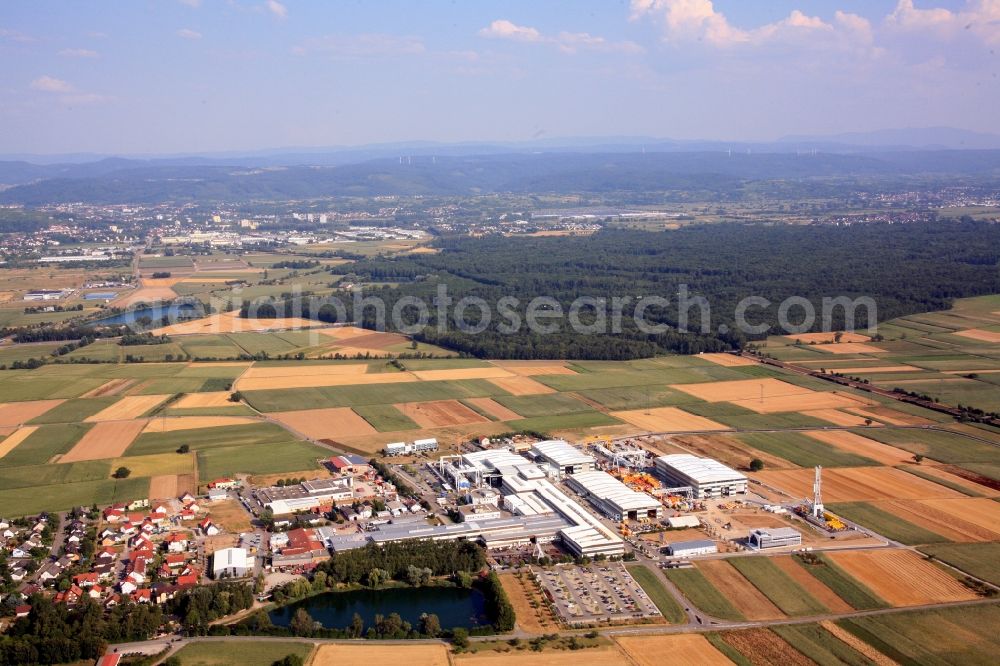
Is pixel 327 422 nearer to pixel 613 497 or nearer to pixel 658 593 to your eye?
pixel 613 497

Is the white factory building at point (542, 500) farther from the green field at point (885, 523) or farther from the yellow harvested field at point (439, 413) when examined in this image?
the green field at point (885, 523)

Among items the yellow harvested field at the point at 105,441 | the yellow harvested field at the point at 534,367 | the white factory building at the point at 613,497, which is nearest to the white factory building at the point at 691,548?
the white factory building at the point at 613,497

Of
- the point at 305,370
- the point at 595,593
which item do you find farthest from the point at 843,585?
the point at 305,370

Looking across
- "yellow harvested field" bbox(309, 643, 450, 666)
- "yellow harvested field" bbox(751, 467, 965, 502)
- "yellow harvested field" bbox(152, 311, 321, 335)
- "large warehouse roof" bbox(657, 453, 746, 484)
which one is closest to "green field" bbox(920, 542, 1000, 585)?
"yellow harvested field" bbox(751, 467, 965, 502)

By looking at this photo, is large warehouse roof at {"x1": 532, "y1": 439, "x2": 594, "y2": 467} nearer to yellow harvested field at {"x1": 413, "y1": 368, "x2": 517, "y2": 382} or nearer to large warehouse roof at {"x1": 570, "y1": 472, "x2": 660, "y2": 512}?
large warehouse roof at {"x1": 570, "y1": 472, "x2": 660, "y2": 512}

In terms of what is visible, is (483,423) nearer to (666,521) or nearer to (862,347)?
(666,521)
